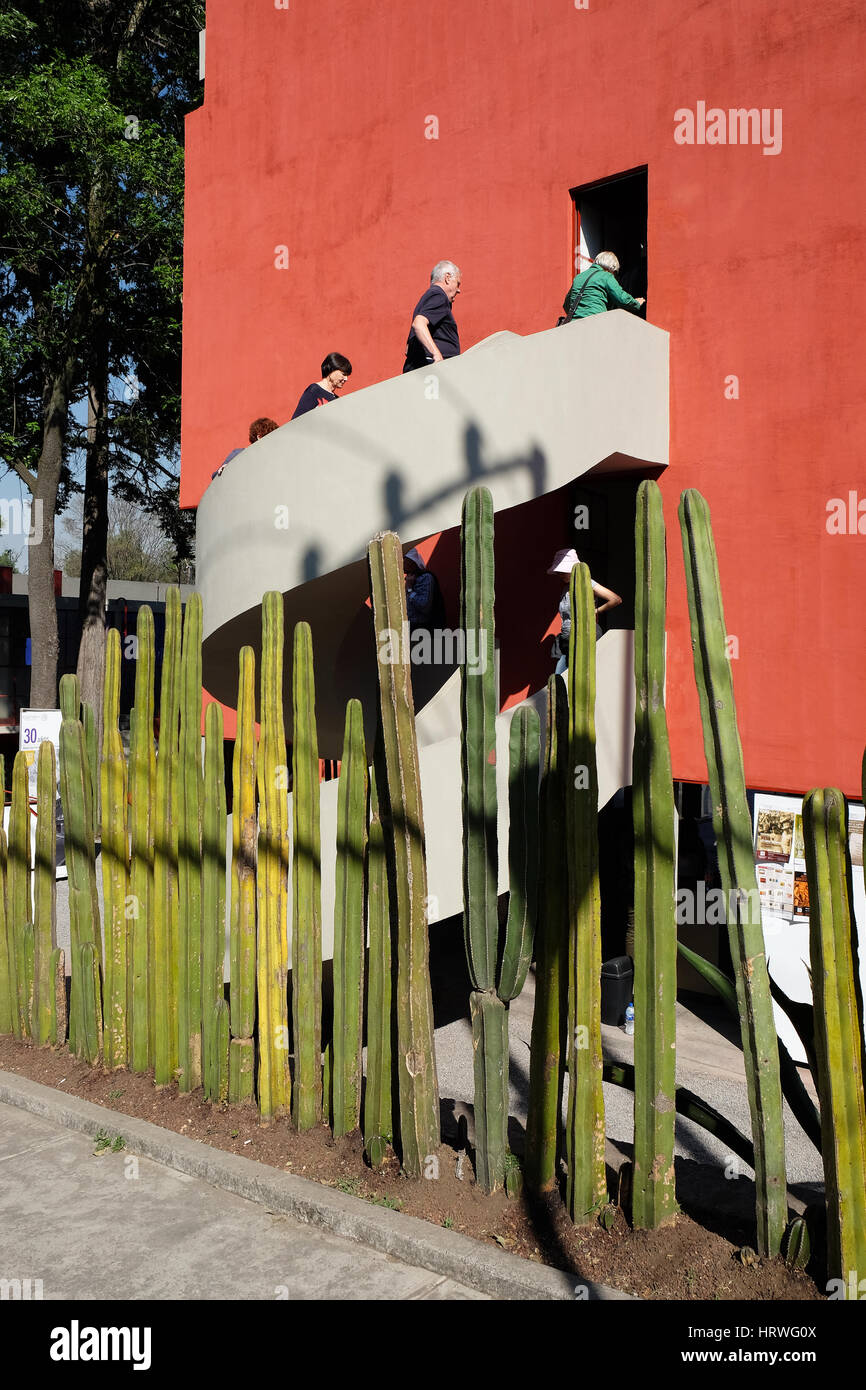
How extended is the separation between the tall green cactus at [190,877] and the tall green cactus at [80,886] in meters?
0.73

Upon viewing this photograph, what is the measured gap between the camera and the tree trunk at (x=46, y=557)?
20.0 metres

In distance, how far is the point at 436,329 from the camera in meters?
7.97

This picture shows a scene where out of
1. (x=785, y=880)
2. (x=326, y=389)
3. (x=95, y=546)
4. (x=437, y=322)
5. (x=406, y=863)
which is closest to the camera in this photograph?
(x=406, y=863)

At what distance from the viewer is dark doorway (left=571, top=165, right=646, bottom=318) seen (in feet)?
28.5

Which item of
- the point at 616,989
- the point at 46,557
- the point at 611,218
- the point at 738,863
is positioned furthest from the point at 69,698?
the point at 46,557

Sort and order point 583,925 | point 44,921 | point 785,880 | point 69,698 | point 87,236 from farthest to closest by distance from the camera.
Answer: point 87,236
point 785,880
point 44,921
point 69,698
point 583,925

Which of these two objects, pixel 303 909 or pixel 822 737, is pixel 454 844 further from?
pixel 822 737

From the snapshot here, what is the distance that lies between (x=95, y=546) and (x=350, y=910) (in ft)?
59.9

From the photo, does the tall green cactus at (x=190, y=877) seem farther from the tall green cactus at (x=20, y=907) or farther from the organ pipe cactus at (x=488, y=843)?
the organ pipe cactus at (x=488, y=843)

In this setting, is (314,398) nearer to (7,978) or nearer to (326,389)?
(326,389)
